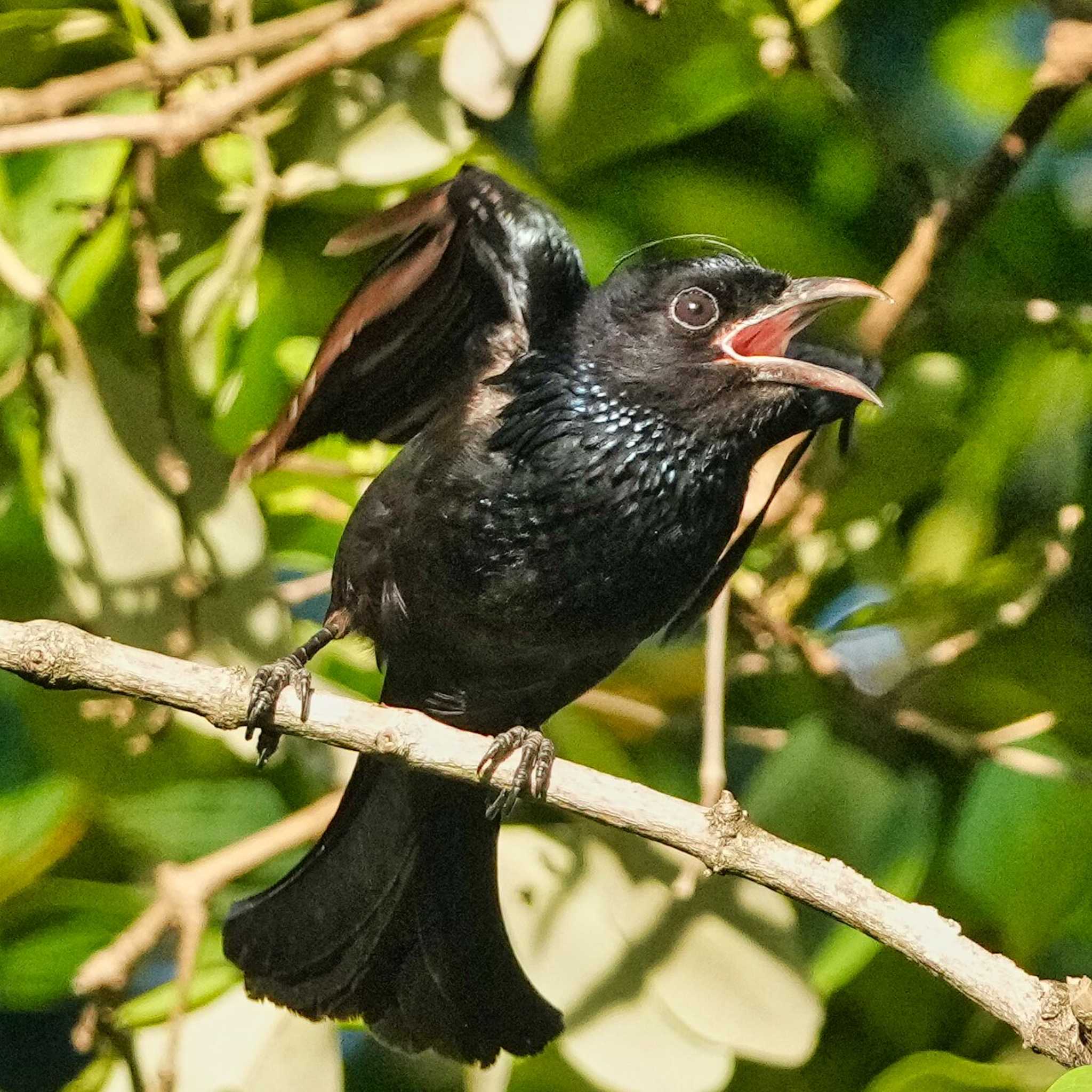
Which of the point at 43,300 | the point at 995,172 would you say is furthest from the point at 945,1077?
the point at 43,300

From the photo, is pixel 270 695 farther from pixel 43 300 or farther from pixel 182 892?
pixel 43 300

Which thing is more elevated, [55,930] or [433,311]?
[433,311]

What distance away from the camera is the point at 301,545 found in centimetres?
123

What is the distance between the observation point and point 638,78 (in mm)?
1119

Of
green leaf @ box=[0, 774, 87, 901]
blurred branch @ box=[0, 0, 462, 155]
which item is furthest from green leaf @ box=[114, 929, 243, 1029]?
blurred branch @ box=[0, 0, 462, 155]

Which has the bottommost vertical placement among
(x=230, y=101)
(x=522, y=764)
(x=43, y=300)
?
(x=522, y=764)

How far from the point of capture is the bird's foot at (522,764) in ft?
3.33

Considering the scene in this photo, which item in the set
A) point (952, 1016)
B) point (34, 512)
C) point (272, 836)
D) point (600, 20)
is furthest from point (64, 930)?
point (600, 20)

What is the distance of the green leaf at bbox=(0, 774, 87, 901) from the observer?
1.08 m

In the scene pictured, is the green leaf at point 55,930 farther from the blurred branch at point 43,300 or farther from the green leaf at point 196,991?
the blurred branch at point 43,300

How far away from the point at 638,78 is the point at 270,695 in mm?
509

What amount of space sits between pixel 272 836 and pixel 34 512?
0.93 ft

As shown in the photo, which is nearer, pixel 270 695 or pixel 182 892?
pixel 270 695

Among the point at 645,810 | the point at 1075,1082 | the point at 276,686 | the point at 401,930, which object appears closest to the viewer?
the point at 1075,1082
